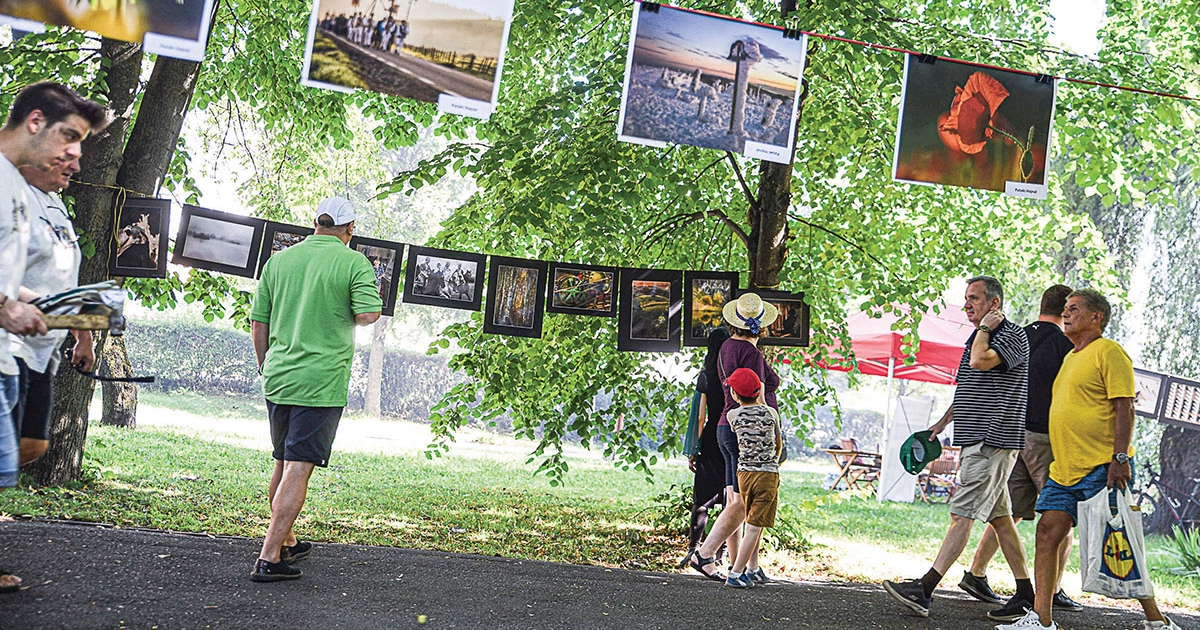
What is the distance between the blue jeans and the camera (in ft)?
10.7

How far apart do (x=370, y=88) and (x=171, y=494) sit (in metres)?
5.16

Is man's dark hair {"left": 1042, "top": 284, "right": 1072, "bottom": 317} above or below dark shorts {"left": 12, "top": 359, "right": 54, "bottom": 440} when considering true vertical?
above

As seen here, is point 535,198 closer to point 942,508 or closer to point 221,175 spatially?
point 221,175

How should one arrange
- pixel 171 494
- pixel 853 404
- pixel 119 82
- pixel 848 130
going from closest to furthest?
pixel 119 82, pixel 848 130, pixel 171 494, pixel 853 404

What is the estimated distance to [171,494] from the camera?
8.49 m

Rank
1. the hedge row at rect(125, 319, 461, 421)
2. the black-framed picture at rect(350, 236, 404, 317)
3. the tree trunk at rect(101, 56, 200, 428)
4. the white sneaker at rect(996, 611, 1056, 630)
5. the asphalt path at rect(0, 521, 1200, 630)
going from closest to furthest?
the asphalt path at rect(0, 521, 1200, 630), the white sneaker at rect(996, 611, 1056, 630), the black-framed picture at rect(350, 236, 404, 317), the tree trunk at rect(101, 56, 200, 428), the hedge row at rect(125, 319, 461, 421)

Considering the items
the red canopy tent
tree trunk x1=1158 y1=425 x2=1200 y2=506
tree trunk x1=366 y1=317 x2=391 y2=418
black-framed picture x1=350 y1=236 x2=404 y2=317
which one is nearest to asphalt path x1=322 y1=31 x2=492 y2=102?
black-framed picture x1=350 y1=236 x2=404 y2=317

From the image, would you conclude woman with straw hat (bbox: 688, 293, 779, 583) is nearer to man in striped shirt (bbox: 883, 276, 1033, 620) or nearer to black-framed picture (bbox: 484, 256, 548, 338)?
man in striped shirt (bbox: 883, 276, 1033, 620)

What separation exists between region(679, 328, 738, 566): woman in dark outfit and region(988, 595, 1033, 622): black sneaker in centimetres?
166

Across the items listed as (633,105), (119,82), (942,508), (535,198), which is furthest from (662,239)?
(942,508)

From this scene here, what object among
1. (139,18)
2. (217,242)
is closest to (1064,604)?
(217,242)

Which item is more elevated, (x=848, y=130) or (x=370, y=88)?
(x=848, y=130)

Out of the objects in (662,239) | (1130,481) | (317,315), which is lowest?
(1130,481)

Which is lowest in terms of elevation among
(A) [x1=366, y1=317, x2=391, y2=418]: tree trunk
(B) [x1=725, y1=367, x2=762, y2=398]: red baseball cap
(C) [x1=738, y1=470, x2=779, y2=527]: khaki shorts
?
(A) [x1=366, y1=317, x2=391, y2=418]: tree trunk
